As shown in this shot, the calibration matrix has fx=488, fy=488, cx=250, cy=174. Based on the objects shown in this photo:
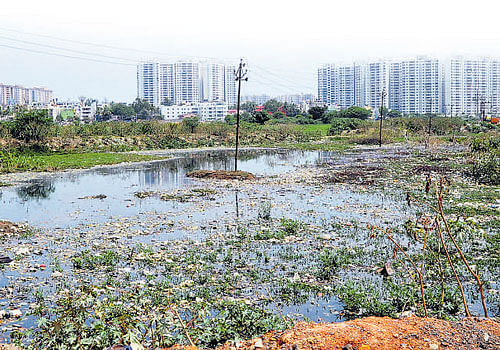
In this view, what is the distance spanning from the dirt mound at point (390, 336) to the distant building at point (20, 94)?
13500cm

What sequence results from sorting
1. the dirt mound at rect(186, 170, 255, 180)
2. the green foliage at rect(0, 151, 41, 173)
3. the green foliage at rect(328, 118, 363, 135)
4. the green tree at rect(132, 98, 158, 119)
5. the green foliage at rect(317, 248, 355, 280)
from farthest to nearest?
the green tree at rect(132, 98, 158, 119) → the green foliage at rect(328, 118, 363, 135) → the green foliage at rect(0, 151, 41, 173) → the dirt mound at rect(186, 170, 255, 180) → the green foliage at rect(317, 248, 355, 280)

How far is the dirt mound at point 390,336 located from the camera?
4.37m

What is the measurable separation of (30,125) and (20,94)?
5536 inches

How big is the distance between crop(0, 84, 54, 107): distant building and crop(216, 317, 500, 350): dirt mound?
443 ft

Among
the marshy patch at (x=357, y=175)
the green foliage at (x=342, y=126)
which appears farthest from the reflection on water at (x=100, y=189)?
the green foliage at (x=342, y=126)

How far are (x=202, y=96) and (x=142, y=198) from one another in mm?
138642

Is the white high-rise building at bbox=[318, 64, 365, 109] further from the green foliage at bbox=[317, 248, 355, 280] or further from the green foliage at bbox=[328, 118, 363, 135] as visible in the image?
the green foliage at bbox=[317, 248, 355, 280]

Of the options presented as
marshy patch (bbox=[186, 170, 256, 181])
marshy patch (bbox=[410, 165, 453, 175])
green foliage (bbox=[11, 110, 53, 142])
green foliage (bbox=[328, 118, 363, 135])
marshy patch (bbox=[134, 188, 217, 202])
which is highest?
green foliage (bbox=[328, 118, 363, 135])

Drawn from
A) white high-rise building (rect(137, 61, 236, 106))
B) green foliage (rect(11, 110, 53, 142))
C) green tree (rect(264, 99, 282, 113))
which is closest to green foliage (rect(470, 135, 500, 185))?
green foliage (rect(11, 110, 53, 142))

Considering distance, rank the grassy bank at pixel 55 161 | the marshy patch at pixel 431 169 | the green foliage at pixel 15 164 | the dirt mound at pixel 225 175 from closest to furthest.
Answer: the dirt mound at pixel 225 175 < the marshy patch at pixel 431 169 < the green foliage at pixel 15 164 < the grassy bank at pixel 55 161

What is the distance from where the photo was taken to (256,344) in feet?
15.6

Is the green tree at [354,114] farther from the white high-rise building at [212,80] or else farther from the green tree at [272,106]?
the white high-rise building at [212,80]

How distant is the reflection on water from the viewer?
1423 centimetres

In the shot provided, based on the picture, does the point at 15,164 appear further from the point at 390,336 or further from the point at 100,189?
the point at 390,336
